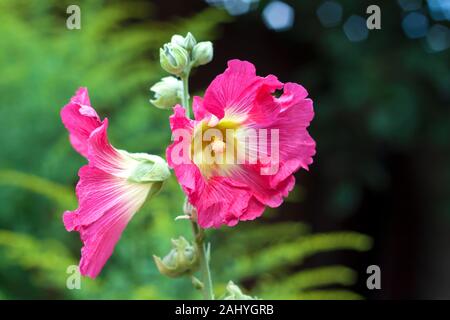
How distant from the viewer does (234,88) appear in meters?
0.55

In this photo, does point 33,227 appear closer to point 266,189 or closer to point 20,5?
point 20,5

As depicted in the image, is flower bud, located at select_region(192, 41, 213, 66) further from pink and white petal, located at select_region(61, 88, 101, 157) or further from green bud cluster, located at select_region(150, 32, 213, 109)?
pink and white petal, located at select_region(61, 88, 101, 157)

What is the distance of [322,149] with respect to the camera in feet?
7.80

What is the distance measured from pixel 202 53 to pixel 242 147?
93mm

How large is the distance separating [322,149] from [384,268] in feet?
2.51

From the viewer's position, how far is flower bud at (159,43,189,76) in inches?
21.9

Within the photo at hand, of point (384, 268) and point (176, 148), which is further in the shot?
point (384, 268)

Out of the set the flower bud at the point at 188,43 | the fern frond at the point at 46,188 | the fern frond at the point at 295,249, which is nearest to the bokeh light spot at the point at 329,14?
the fern frond at the point at 295,249

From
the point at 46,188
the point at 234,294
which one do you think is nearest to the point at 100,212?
the point at 234,294

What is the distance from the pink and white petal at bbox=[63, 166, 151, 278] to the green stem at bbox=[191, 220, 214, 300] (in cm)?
7

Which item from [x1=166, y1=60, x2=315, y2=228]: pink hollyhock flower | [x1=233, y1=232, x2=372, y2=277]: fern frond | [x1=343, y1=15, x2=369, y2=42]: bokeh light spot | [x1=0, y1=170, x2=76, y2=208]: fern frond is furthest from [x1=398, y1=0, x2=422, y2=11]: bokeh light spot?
[x1=166, y1=60, x2=315, y2=228]: pink hollyhock flower
